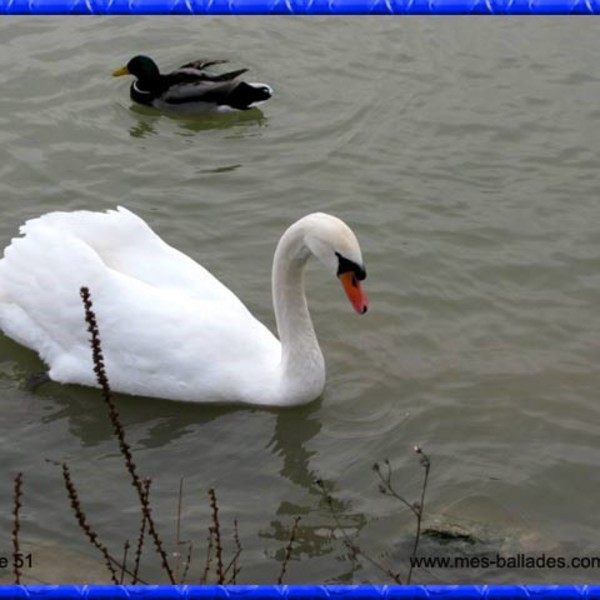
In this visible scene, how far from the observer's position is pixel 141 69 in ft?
34.5

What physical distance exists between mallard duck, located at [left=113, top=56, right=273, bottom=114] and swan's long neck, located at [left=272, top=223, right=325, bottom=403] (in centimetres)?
354

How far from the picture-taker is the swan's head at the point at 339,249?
21.3 feet

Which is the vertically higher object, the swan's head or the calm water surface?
the swan's head

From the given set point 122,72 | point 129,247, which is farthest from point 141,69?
point 129,247

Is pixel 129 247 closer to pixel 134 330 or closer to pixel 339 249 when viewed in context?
pixel 134 330

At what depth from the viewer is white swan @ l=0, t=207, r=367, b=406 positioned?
6812 mm

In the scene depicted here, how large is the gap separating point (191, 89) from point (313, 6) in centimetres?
698

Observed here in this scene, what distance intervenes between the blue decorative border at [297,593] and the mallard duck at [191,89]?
7225mm

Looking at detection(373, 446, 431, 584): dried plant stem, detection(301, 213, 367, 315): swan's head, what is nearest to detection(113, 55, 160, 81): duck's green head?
detection(301, 213, 367, 315): swan's head

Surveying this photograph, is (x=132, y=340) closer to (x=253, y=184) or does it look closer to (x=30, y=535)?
(x=30, y=535)

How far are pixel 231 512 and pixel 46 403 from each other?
1.29 m

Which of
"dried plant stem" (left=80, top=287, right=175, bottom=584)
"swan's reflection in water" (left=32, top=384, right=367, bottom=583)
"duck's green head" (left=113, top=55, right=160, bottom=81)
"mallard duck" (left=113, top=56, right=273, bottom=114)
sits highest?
"dried plant stem" (left=80, top=287, right=175, bottom=584)

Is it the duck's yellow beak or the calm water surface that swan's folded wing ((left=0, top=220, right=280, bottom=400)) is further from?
the duck's yellow beak

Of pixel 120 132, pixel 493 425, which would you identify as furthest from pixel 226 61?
pixel 493 425
